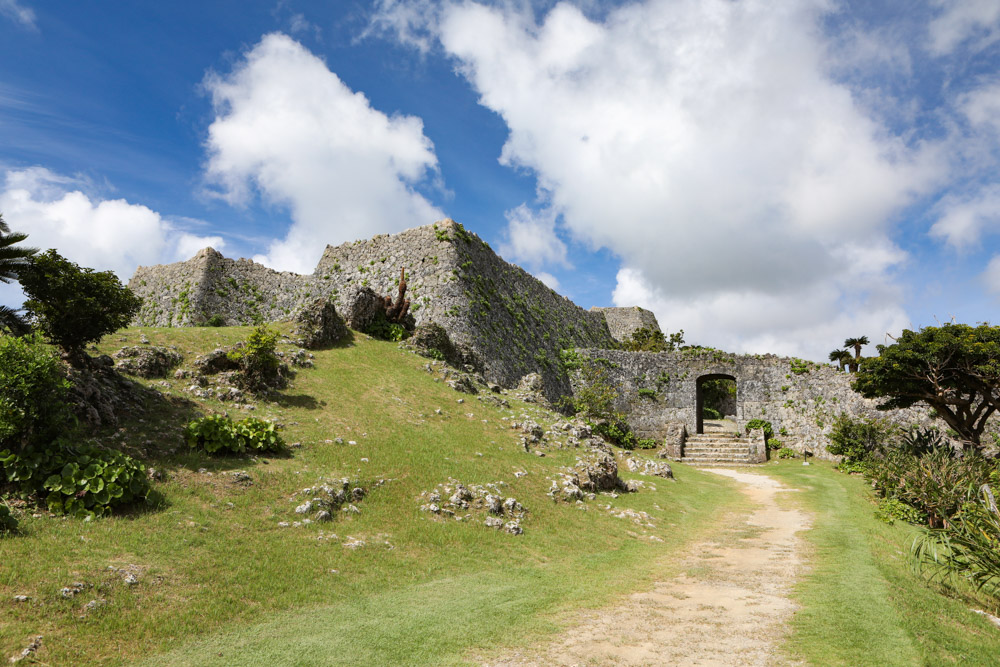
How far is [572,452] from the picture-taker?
16.8m

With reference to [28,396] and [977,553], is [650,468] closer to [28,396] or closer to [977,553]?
[977,553]

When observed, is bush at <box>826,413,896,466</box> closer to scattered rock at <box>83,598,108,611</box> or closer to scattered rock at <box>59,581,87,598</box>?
scattered rock at <box>83,598,108,611</box>

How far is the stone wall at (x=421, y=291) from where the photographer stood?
27.9 m

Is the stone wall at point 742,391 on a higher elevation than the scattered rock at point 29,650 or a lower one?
higher

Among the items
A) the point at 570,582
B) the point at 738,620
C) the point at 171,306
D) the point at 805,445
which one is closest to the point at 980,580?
the point at 738,620

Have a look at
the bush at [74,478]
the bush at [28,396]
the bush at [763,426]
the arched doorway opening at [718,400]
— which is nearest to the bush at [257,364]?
the bush at [28,396]

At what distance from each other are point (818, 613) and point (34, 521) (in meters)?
10.9

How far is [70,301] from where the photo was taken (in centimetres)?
1090

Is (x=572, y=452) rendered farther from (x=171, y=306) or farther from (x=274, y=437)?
(x=171, y=306)

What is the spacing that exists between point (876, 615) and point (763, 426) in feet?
82.4

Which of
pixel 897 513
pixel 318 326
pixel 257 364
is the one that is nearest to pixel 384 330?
pixel 318 326

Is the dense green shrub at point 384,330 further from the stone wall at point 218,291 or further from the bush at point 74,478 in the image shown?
the bush at point 74,478

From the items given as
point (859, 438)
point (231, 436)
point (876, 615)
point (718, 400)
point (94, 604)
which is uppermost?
point (718, 400)

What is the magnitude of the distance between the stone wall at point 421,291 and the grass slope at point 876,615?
59.6ft
